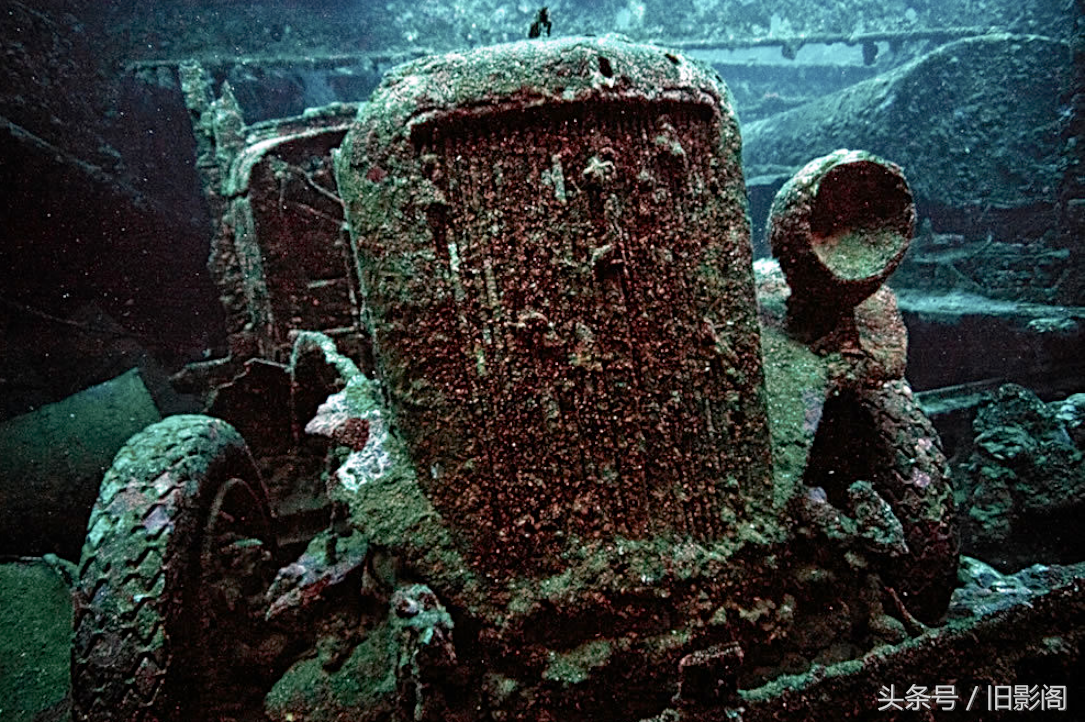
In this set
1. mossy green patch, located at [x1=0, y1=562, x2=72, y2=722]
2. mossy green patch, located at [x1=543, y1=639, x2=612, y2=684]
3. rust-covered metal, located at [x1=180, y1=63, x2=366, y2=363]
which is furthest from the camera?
rust-covered metal, located at [x1=180, y1=63, x2=366, y2=363]

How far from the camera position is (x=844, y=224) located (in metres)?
1.94

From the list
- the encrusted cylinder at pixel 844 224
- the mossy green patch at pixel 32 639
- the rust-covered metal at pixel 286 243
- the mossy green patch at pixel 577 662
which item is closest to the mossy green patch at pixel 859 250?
the encrusted cylinder at pixel 844 224

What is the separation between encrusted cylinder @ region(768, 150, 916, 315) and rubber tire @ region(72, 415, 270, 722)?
6.50ft

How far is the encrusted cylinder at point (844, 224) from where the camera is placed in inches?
72.7

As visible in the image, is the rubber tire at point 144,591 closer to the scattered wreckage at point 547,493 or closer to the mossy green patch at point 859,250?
the scattered wreckage at point 547,493

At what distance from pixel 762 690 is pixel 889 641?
40 cm

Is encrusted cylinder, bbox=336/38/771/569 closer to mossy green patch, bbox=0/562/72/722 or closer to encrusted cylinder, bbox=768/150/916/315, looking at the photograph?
encrusted cylinder, bbox=768/150/916/315

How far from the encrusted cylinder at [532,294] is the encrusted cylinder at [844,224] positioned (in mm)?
528

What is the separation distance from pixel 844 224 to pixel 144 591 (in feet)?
7.51

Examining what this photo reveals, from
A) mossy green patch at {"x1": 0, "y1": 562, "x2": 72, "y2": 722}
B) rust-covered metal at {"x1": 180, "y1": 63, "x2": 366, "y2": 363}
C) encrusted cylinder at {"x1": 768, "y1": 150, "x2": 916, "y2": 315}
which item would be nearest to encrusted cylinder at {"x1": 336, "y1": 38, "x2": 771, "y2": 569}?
encrusted cylinder at {"x1": 768, "y1": 150, "x2": 916, "y2": 315}

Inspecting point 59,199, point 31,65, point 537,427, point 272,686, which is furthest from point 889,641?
point 31,65

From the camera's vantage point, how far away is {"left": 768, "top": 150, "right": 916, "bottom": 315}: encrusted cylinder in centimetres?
185

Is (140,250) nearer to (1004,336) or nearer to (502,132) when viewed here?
(502,132)

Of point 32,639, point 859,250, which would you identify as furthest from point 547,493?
point 32,639
